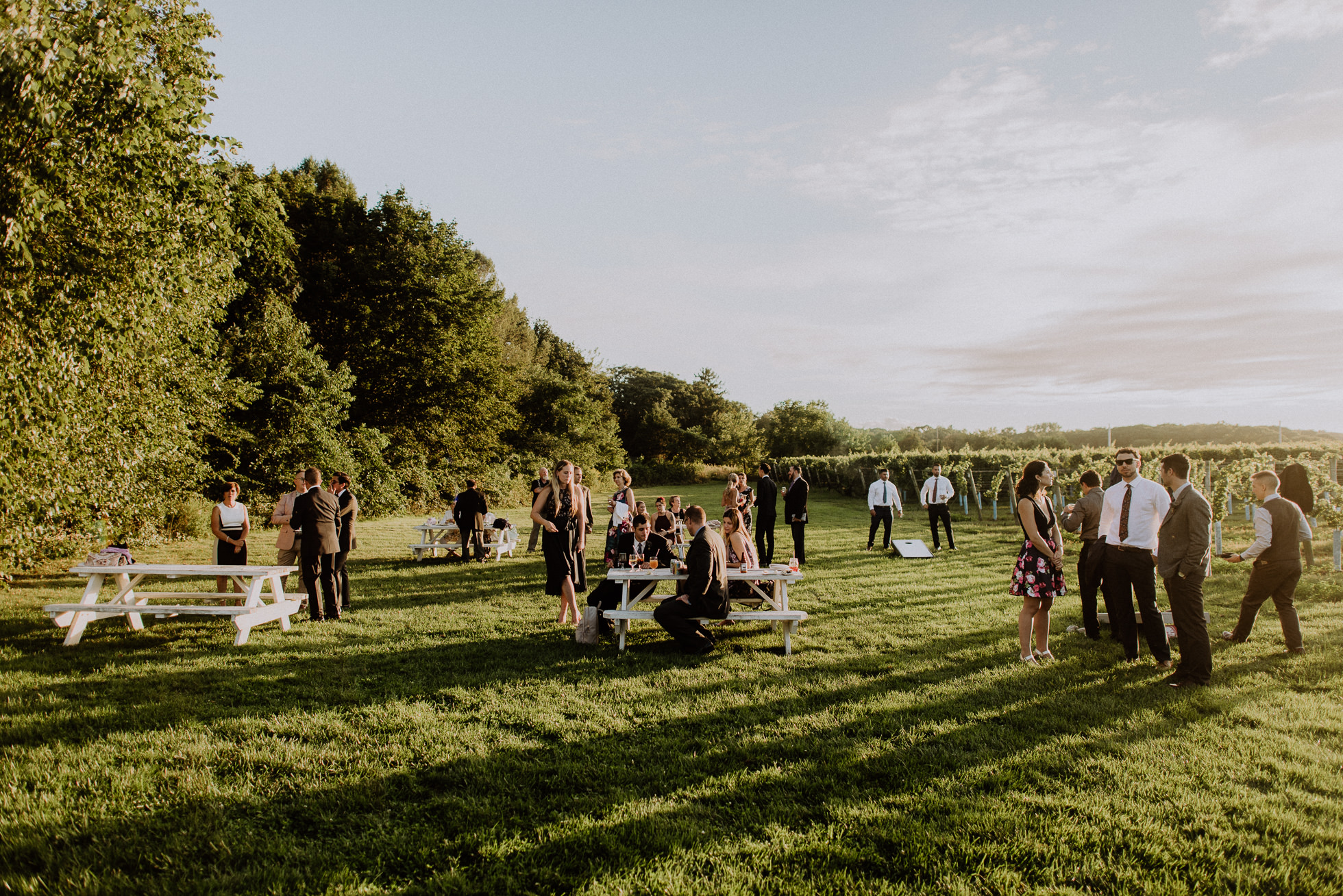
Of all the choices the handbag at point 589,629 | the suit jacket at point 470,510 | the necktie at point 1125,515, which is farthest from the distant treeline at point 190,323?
the necktie at point 1125,515

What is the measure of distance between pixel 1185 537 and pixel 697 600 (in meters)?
4.13

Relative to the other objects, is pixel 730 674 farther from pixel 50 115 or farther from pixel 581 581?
Result: pixel 50 115

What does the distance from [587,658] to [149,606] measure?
15.0 feet

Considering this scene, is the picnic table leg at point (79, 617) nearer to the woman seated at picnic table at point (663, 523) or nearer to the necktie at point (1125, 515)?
the woman seated at picnic table at point (663, 523)

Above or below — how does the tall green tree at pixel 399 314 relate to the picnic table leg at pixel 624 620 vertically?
above

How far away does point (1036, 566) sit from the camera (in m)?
6.03

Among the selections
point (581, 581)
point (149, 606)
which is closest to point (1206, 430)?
point (581, 581)

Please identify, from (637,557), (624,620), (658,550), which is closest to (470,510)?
(637,557)

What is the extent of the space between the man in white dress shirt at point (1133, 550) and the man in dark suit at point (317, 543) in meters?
8.28

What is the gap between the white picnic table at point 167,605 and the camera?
22.3ft

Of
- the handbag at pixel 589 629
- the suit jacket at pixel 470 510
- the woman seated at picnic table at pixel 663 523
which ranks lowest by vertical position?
the handbag at pixel 589 629

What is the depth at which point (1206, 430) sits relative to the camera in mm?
44375

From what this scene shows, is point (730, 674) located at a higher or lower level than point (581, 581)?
lower

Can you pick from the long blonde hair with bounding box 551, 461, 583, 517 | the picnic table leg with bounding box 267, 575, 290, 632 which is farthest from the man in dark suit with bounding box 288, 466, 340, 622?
the long blonde hair with bounding box 551, 461, 583, 517
